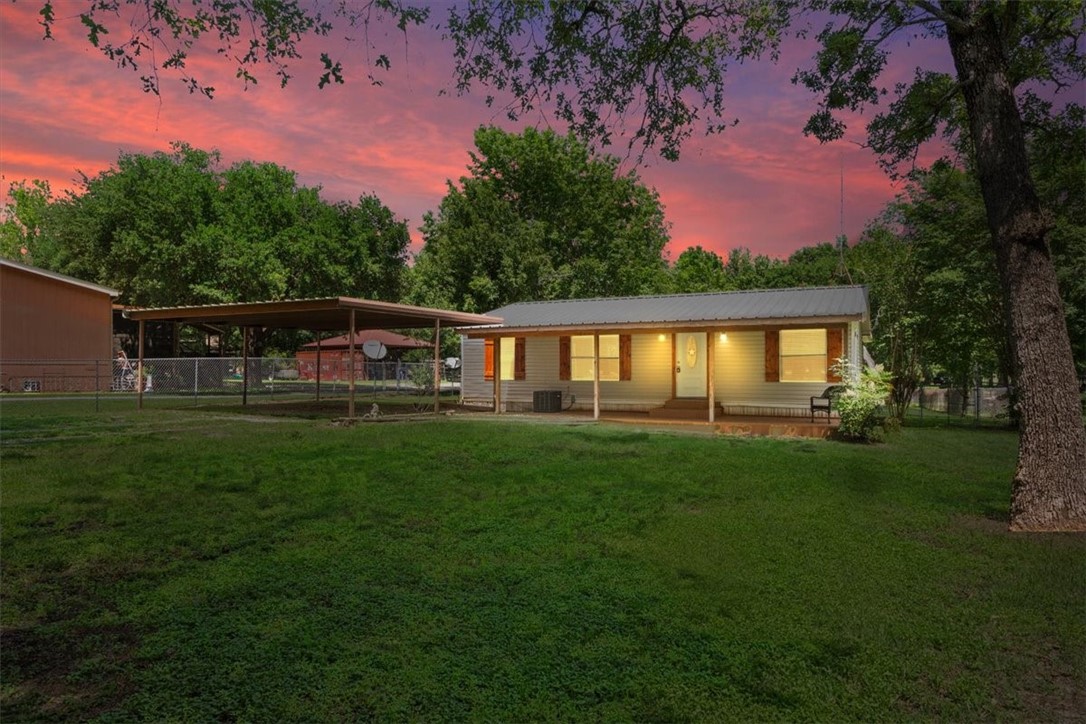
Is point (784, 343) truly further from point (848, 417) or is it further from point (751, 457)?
point (751, 457)

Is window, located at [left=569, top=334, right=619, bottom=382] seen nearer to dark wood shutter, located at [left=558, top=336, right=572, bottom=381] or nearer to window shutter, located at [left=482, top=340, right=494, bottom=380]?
dark wood shutter, located at [left=558, top=336, right=572, bottom=381]

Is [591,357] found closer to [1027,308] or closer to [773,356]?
[773,356]

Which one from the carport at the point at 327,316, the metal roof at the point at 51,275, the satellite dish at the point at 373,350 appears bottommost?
the satellite dish at the point at 373,350

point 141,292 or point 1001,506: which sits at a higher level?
point 141,292

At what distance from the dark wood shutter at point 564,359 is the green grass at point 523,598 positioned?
36.5 feet

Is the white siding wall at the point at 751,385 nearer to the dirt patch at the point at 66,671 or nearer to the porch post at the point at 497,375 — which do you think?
the porch post at the point at 497,375

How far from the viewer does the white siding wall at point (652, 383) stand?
53.9ft

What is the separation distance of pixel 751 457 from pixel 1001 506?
337 centimetres

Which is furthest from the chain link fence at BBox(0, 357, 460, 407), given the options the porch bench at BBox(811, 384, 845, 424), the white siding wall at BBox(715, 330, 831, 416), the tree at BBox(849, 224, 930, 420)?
the tree at BBox(849, 224, 930, 420)

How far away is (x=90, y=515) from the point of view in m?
5.75

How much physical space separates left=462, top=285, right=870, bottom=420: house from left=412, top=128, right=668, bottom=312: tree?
9183 mm

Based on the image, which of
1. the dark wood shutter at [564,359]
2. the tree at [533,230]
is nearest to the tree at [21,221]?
the tree at [533,230]

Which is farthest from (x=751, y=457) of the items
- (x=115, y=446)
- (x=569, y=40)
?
(x=115, y=446)

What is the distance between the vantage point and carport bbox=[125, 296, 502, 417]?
46.9 ft
